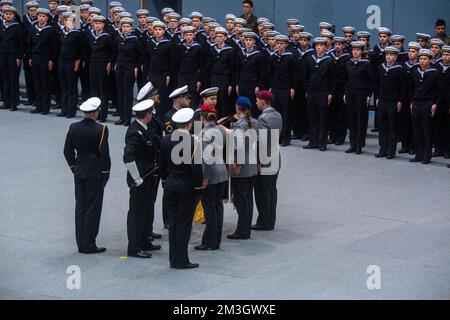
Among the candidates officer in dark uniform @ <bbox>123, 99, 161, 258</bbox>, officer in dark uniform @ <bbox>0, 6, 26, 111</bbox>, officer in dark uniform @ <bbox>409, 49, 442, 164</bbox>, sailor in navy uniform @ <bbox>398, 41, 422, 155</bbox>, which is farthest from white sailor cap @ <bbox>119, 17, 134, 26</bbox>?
officer in dark uniform @ <bbox>123, 99, 161, 258</bbox>

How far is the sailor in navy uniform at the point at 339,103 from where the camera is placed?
1883 centimetres

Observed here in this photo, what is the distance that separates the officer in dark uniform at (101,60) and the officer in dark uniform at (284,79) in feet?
11.0

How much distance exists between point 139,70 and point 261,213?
296 inches

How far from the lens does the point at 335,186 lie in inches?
624

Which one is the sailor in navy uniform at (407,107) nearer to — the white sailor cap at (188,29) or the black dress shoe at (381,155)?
the black dress shoe at (381,155)

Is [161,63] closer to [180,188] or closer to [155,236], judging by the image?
[155,236]

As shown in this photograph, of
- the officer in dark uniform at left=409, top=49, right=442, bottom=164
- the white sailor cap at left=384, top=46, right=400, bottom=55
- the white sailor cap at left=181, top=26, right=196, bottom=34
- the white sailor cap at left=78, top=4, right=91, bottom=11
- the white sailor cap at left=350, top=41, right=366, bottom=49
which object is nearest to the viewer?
the officer in dark uniform at left=409, top=49, right=442, bottom=164

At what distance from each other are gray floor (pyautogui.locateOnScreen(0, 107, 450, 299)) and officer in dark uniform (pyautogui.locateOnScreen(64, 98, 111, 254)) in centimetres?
28

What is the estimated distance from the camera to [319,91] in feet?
61.1

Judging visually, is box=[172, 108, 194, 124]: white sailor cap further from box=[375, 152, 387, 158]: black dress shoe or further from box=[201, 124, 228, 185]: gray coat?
box=[375, 152, 387, 158]: black dress shoe

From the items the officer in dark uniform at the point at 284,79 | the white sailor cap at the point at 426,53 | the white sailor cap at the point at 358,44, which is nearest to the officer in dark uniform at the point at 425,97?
the white sailor cap at the point at 426,53

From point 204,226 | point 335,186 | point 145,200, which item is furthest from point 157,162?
point 335,186

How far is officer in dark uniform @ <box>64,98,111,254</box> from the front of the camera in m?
12.2
